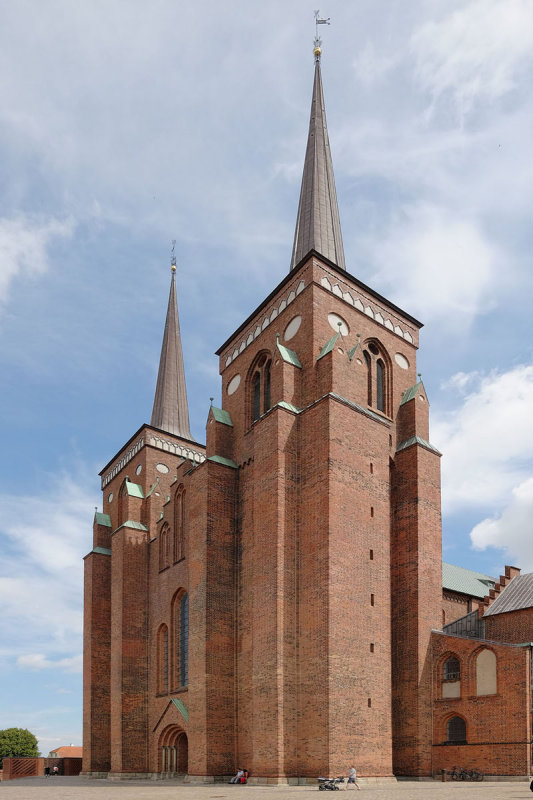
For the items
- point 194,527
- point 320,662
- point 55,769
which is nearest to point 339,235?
point 194,527

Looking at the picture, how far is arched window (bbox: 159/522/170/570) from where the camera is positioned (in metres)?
39.1

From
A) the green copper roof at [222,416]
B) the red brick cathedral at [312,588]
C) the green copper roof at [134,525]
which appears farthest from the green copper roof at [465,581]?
the green copper roof at [134,525]

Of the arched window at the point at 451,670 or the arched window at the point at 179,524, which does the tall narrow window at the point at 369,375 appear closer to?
the arched window at the point at 451,670

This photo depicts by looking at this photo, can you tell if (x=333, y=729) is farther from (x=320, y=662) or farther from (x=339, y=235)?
(x=339, y=235)

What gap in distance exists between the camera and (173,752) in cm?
3481

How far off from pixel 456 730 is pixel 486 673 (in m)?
2.43

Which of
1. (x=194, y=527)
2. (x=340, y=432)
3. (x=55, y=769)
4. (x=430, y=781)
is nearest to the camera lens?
(x=430, y=781)

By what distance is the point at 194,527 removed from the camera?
33.2m

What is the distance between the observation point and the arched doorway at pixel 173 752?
34.6 m

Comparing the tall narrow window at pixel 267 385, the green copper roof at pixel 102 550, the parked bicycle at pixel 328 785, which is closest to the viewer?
the parked bicycle at pixel 328 785

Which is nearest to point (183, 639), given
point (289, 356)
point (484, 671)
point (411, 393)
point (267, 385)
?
point (267, 385)

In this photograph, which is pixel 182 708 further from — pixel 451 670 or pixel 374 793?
pixel 374 793

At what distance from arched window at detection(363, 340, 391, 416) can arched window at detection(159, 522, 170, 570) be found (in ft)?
43.7

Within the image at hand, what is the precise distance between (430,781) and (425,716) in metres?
2.26
